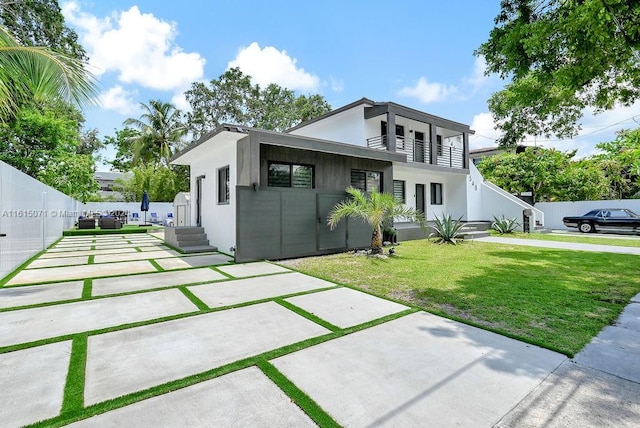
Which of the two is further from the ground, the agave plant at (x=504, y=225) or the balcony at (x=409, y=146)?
the balcony at (x=409, y=146)

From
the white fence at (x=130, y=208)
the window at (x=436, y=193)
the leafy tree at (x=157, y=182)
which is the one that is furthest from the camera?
the leafy tree at (x=157, y=182)

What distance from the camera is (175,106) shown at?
2773cm

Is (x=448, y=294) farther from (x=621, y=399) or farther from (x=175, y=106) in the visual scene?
(x=175, y=106)

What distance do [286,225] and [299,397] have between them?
6.85 metres

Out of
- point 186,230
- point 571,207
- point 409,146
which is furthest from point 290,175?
point 571,207

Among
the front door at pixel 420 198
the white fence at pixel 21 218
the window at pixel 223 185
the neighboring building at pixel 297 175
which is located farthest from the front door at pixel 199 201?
the front door at pixel 420 198

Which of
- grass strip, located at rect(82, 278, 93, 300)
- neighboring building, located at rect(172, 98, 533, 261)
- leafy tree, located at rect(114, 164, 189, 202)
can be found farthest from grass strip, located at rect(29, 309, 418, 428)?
leafy tree, located at rect(114, 164, 189, 202)

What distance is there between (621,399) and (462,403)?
1221mm

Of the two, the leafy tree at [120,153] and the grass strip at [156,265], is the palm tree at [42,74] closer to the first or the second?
the grass strip at [156,265]

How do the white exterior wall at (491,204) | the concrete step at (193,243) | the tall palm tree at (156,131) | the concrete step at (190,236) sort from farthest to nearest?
1. the tall palm tree at (156,131)
2. the white exterior wall at (491,204)
3. the concrete step at (190,236)
4. the concrete step at (193,243)

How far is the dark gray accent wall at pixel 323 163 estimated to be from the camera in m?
8.99

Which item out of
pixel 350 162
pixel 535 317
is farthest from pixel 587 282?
pixel 350 162

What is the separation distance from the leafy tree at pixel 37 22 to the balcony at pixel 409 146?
48.3 feet

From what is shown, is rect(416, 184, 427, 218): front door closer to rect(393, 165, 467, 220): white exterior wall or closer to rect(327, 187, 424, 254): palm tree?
rect(393, 165, 467, 220): white exterior wall
